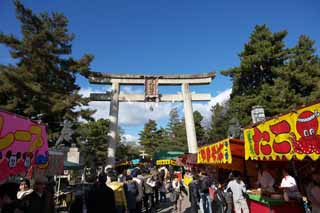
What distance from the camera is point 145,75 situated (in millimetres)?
17312

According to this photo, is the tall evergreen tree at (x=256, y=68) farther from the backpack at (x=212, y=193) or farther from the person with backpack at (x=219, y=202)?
the person with backpack at (x=219, y=202)

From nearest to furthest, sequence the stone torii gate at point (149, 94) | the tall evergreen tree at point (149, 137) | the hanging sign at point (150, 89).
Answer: the stone torii gate at point (149, 94), the hanging sign at point (150, 89), the tall evergreen tree at point (149, 137)

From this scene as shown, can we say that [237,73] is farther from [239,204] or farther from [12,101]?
[12,101]

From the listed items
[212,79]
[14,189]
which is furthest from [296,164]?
[212,79]

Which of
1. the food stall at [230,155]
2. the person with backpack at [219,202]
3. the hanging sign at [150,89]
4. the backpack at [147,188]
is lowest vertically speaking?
the person with backpack at [219,202]

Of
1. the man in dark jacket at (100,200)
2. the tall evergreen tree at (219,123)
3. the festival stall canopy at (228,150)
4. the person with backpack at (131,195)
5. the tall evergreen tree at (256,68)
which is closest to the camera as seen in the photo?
the man in dark jacket at (100,200)

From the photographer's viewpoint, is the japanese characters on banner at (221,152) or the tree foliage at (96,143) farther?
the tree foliage at (96,143)

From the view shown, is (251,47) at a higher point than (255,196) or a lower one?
higher

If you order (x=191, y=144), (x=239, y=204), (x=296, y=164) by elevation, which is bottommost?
(x=239, y=204)

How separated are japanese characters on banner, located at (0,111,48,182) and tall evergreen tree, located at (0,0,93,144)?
351 inches

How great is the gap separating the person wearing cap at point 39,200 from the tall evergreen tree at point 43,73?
9.41 meters

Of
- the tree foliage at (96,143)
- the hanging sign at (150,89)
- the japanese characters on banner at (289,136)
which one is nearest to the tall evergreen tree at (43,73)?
the hanging sign at (150,89)

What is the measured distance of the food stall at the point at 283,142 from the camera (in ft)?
9.25

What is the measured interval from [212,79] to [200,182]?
41.1ft
